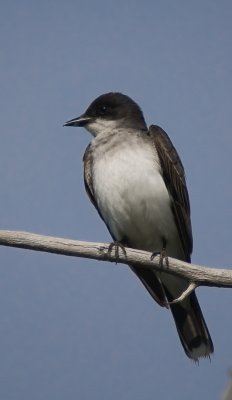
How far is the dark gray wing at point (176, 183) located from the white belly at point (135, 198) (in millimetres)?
80

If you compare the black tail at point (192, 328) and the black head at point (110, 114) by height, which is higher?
the black head at point (110, 114)

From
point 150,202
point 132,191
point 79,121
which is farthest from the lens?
point 79,121

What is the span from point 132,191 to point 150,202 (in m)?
0.25

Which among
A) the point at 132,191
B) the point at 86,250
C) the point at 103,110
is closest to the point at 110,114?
the point at 103,110

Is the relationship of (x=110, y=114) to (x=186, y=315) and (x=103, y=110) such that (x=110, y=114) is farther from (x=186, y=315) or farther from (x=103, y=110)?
(x=186, y=315)

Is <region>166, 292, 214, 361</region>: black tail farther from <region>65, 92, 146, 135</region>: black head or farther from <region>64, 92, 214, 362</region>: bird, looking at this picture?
<region>65, 92, 146, 135</region>: black head

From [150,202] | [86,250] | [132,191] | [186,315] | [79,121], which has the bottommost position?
[186,315]

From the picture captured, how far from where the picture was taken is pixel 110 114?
31.1ft

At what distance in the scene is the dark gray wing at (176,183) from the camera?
27.2 ft

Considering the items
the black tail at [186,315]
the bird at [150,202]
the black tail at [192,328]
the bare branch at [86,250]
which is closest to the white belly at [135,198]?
the bird at [150,202]

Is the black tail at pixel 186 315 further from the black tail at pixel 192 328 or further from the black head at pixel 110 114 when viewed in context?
the black head at pixel 110 114

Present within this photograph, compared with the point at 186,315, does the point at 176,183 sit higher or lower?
higher

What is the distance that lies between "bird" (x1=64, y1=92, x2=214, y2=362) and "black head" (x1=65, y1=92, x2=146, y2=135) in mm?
392

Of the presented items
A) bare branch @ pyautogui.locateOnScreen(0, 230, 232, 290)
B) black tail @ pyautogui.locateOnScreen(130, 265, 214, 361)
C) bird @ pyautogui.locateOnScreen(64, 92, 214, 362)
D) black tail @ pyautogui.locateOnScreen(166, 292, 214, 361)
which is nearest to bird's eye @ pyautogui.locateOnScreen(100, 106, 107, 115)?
bird @ pyautogui.locateOnScreen(64, 92, 214, 362)
